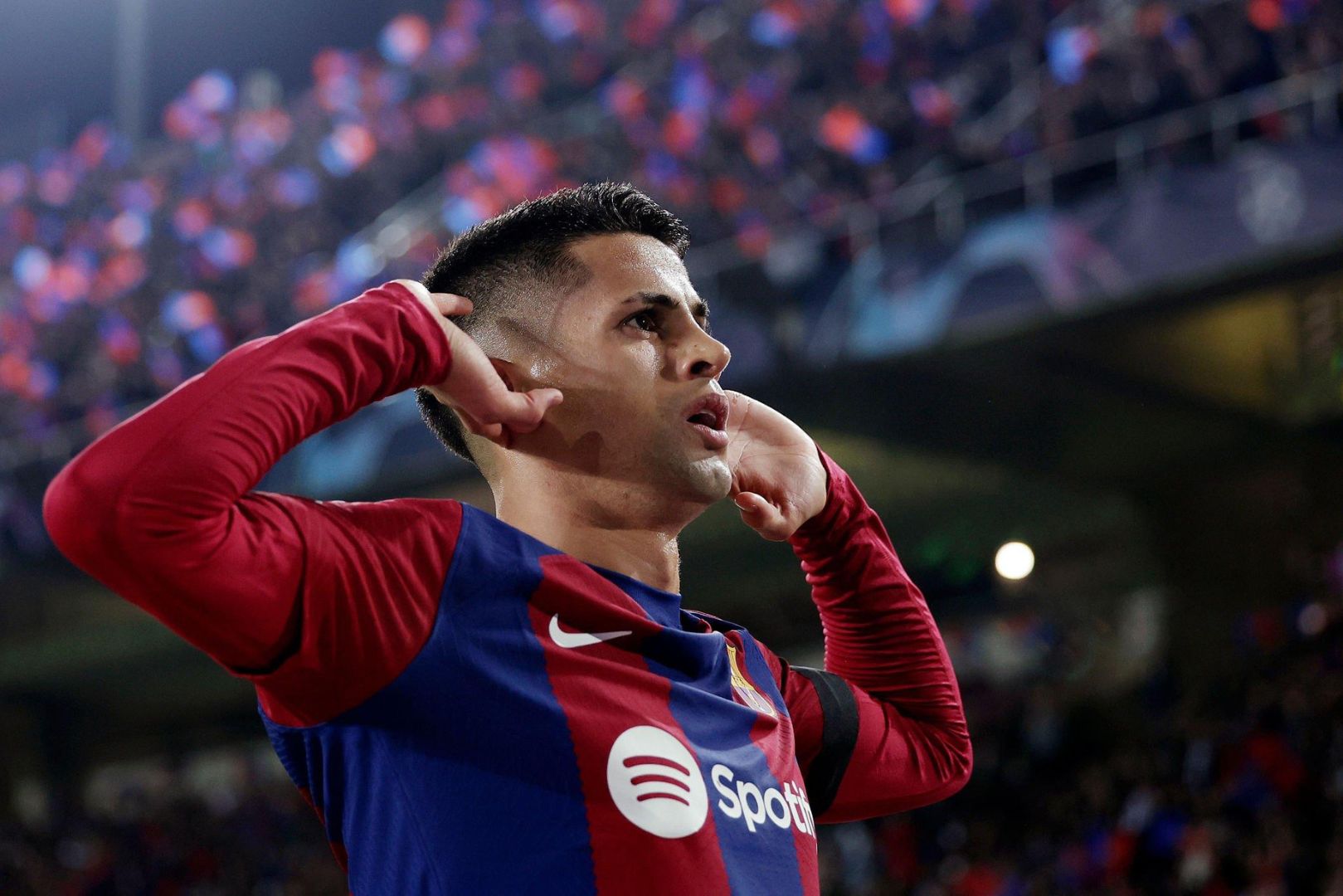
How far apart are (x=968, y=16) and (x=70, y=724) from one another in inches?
551

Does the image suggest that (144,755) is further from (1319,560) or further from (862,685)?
(862,685)

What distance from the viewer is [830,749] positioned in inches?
76.8

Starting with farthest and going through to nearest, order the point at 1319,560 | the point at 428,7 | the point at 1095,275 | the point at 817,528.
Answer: the point at 428,7
the point at 1319,560
the point at 1095,275
the point at 817,528

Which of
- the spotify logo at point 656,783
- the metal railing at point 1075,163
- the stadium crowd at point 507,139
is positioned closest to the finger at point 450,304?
the spotify logo at point 656,783

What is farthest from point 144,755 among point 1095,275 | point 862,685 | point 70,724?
point 862,685

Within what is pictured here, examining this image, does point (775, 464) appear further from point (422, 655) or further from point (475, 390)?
point (422, 655)

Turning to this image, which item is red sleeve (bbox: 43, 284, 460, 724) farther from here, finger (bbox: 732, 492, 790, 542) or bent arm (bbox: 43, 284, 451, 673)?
finger (bbox: 732, 492, 790, 542)

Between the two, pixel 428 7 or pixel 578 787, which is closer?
pixel 578 787

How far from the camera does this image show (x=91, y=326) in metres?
15.1

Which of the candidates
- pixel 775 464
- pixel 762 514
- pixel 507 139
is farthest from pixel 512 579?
pixel 507 139

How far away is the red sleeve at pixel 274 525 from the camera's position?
1.21m

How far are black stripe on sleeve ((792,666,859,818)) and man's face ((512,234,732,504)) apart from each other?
44 centimetres

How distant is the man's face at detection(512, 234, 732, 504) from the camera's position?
1.66 meters

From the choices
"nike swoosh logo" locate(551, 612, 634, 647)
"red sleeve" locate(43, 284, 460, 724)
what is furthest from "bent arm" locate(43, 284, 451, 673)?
"nike swoosh logo" locate(551, 612, 634, 647)
